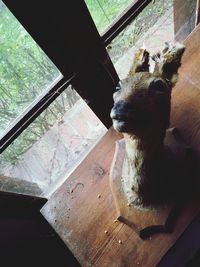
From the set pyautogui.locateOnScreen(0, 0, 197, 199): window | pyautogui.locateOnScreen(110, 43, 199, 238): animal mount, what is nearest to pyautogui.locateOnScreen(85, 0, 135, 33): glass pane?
pyautogui.locateOnScreen(0, 0, 197, 199): window

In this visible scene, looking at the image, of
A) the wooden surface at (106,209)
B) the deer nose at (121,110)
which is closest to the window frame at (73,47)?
the wooden surface at (106,209)

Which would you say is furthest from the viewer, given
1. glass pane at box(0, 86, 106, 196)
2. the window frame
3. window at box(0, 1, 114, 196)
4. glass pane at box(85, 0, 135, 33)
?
glass pane at box(0, 86, 106, 196)

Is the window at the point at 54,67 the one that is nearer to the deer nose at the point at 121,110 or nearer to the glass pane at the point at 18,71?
the glass pane at the point at 18,71

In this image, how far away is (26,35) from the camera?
0.74 meters

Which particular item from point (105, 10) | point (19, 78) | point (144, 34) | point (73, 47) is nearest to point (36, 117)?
point (19, 78)

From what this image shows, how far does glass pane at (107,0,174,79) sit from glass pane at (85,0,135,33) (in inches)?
2.9

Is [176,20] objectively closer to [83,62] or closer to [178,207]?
[83,62]

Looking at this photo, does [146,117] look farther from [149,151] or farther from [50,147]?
[50,147]

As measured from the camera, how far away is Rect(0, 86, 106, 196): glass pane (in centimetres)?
104

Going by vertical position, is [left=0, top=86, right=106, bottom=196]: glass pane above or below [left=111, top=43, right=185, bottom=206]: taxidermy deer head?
below

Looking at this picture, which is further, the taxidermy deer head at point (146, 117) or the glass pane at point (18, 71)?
the glass pane at point (18, 71)

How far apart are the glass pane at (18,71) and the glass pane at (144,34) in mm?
265

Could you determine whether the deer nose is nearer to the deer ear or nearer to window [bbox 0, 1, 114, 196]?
the deer ear

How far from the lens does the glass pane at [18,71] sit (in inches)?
29.0
